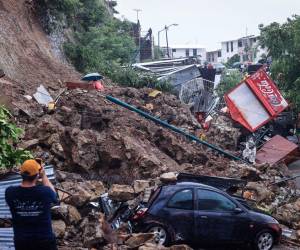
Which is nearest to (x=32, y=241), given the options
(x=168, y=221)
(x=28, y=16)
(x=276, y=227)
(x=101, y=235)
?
(x=101, y=235)

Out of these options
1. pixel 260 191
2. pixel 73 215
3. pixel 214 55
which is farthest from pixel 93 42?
pixel 214 55

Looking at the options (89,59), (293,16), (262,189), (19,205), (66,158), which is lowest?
(262,189)

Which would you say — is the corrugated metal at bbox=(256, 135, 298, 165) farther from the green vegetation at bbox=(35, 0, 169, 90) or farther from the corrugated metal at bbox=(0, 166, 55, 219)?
the corrugated metal at bbox=(0, 166, 55, 219)

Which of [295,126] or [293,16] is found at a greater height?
[293,16]

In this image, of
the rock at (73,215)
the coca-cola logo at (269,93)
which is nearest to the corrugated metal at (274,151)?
the coca-cola logo at (269,93)

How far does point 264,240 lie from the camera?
1148cm

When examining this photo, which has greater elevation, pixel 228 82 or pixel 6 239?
pixel 228 82

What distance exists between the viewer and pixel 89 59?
2652 centimetres

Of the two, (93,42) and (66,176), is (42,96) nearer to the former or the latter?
(66,176)

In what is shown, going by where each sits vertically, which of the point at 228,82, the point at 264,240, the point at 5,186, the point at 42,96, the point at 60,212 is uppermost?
the point at 42,96

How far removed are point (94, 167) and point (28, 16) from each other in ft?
35.2

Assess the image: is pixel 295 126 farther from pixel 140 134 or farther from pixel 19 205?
pixel 19 205

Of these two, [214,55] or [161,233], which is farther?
[214,55]

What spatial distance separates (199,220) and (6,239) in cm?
422
